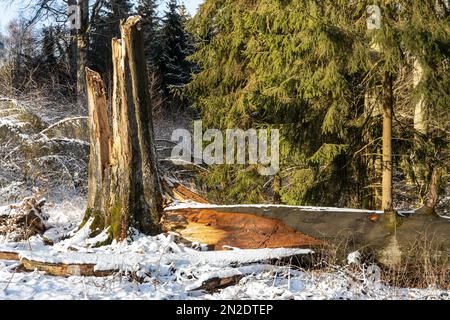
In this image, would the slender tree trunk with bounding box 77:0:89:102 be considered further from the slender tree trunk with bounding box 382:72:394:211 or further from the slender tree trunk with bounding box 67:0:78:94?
the slender tree trunk with bounding box 382:72:394:211

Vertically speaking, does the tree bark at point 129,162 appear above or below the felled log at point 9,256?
above

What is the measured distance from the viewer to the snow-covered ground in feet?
12.1

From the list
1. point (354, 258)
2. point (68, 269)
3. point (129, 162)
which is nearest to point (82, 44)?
point (129, 162)

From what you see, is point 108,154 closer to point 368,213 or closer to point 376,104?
point 368,213

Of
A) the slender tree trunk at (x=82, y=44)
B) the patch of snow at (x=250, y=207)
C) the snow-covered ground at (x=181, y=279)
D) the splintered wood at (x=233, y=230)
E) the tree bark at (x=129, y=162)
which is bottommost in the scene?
the snow-covered ground at (x=181, y=279)

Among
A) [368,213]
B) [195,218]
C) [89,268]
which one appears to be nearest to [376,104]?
[368,213]

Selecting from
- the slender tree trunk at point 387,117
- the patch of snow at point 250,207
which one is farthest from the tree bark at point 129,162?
the slender tree trunk at point 387,117

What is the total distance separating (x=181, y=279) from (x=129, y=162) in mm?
1760

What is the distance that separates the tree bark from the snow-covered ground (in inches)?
20.2

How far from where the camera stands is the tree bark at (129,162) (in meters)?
5.22

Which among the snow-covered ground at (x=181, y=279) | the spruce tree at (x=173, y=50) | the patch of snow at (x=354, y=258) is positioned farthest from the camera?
the spruce tree at (x=173, y=50)

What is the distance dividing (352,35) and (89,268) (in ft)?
15.0

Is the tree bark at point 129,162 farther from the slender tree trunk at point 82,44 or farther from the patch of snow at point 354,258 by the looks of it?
the slender tree trunk at point 82,44

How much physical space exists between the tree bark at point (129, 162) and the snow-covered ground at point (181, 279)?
513 millimetres
